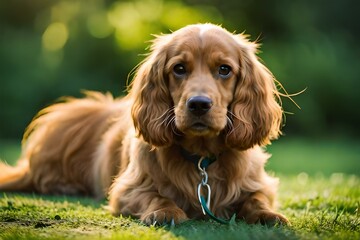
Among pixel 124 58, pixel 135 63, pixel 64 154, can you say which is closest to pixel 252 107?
pixel 64 154

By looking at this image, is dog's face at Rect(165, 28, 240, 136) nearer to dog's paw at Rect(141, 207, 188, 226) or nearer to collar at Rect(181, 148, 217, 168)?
collar at Rect(181, 148, 217, 168)

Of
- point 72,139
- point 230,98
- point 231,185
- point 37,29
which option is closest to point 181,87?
point 230,98

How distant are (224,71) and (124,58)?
9854 millimetres

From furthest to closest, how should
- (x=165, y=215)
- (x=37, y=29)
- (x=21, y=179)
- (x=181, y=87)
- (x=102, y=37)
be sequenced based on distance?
(x=37, y=29) → (x=102, y=37) → (x=21, y=179) → (x=181, y=87) → (x=165, y=215)

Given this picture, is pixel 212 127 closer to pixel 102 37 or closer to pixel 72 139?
pixel 72 139

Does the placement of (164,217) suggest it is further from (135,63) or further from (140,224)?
(135,63)

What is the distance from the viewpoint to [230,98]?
3.99 meters

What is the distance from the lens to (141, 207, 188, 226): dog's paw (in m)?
3.62

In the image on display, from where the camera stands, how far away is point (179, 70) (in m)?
3.98

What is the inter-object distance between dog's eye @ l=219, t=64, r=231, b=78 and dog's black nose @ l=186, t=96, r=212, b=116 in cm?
36

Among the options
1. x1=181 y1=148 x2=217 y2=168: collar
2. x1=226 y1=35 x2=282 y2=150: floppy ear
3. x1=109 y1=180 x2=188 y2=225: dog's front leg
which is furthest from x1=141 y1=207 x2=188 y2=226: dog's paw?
x1=226 y1=35 x2=282 y2=150: floppy ear

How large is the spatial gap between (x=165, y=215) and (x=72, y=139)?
2335 mm

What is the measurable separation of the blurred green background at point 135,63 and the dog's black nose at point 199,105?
28.0ft

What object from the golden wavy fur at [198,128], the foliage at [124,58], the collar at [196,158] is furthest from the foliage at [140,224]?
the foliage at [124,58]
